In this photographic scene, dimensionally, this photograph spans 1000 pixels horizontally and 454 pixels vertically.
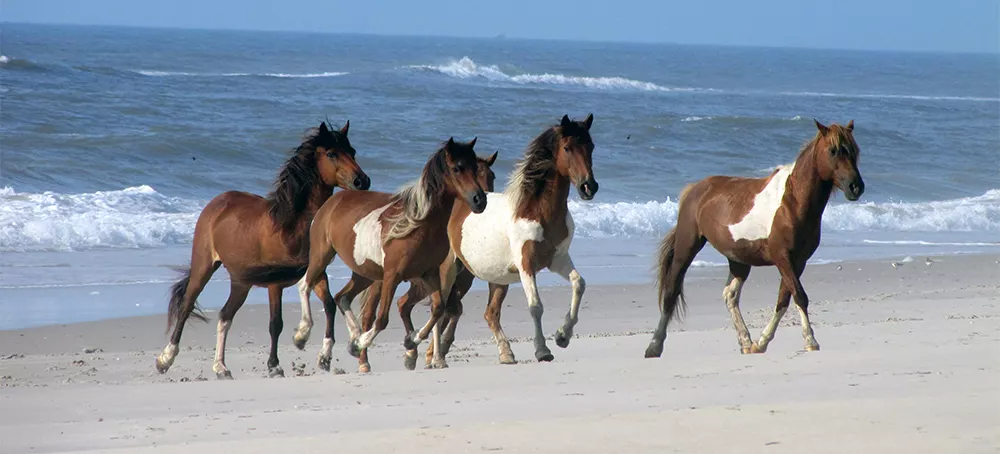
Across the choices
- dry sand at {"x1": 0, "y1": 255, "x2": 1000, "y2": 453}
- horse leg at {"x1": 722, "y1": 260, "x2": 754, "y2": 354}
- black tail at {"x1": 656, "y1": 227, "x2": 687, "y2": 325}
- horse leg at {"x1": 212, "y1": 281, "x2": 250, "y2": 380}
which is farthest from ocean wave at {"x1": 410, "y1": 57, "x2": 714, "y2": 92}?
horse leg at {"x1": 212, "y1": 281, "x2": 250, "y2": 380}

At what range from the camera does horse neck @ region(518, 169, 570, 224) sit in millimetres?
7781

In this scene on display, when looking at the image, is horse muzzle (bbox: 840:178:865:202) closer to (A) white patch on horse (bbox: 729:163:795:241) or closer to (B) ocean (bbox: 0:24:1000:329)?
(A) white patch on horse (bbox: 729:163:795:241)

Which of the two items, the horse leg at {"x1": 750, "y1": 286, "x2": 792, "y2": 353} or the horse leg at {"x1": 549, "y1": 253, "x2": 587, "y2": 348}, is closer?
the horse leg at {"x1": 549, "y1": 253, "x2": 587, "y2": 348}

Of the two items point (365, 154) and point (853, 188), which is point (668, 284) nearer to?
point (853, 188)

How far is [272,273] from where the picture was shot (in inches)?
323

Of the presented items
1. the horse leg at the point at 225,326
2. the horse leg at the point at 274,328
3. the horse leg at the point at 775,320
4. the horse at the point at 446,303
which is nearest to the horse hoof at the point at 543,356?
the horse at the point at 446,303

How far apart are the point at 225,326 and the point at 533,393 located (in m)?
2.72

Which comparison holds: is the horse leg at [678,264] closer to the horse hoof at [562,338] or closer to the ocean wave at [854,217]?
the horse hoof at [562,338]

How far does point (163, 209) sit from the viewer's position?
17.7 metres

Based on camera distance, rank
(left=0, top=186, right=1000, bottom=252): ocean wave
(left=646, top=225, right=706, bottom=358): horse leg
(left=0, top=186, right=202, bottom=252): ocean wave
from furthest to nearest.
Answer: (left=0, top=186, right=1000, bottom=252): ocean wave < (left=0, top=186, right=202, bottom=252): ocean wave < (left=646, top=225, right=706, bottom=358): horse leg

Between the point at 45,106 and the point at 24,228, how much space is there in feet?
50.3

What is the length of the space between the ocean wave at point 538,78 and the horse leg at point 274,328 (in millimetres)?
47892

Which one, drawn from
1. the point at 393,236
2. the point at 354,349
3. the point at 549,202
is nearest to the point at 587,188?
the point at 549,202

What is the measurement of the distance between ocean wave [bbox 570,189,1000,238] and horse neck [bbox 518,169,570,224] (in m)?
9.41
